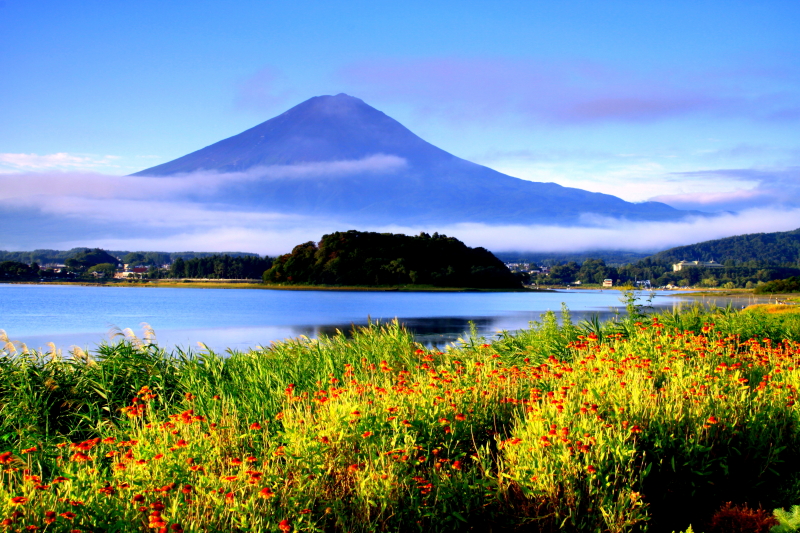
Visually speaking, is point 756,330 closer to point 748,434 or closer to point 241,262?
point 748,434

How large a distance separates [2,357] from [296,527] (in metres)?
7.35

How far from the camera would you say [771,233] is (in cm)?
12400

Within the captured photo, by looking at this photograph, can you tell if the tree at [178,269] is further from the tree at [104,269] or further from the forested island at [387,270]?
the tree at [104,269]

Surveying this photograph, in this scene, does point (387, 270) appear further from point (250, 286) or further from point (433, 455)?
point (433, 455)

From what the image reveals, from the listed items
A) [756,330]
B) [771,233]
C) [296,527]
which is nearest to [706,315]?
[756,330]

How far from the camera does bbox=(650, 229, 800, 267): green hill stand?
369 ft

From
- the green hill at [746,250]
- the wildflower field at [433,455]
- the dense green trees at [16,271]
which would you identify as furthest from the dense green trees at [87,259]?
the wildflower field at [433,455]

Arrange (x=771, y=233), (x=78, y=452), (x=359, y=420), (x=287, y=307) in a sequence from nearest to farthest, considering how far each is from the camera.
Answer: (x=78, y=452), (x=359, y=420), (x=287, y=307), (x=771, y=233)

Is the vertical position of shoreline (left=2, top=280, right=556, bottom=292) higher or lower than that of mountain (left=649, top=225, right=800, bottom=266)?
lower

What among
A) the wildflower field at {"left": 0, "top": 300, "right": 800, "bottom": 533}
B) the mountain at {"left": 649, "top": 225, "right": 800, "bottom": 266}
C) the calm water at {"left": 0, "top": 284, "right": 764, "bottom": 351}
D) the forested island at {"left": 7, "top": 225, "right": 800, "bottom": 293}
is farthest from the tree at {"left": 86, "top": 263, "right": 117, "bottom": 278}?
the wildflower field at {"left": 0, "top": 300, "right": 800, "bottom": 533}

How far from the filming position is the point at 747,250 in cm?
11925

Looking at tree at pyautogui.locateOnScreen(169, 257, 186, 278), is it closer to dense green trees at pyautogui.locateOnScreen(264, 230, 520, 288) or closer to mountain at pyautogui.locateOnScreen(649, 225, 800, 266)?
dense green trees at pyautogui.locateOnScreen(264, 230, 520, 288)

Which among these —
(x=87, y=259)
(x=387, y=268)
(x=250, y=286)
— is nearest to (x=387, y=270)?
(x=387, y=268)

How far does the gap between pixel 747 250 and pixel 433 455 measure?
131065 millimetres
